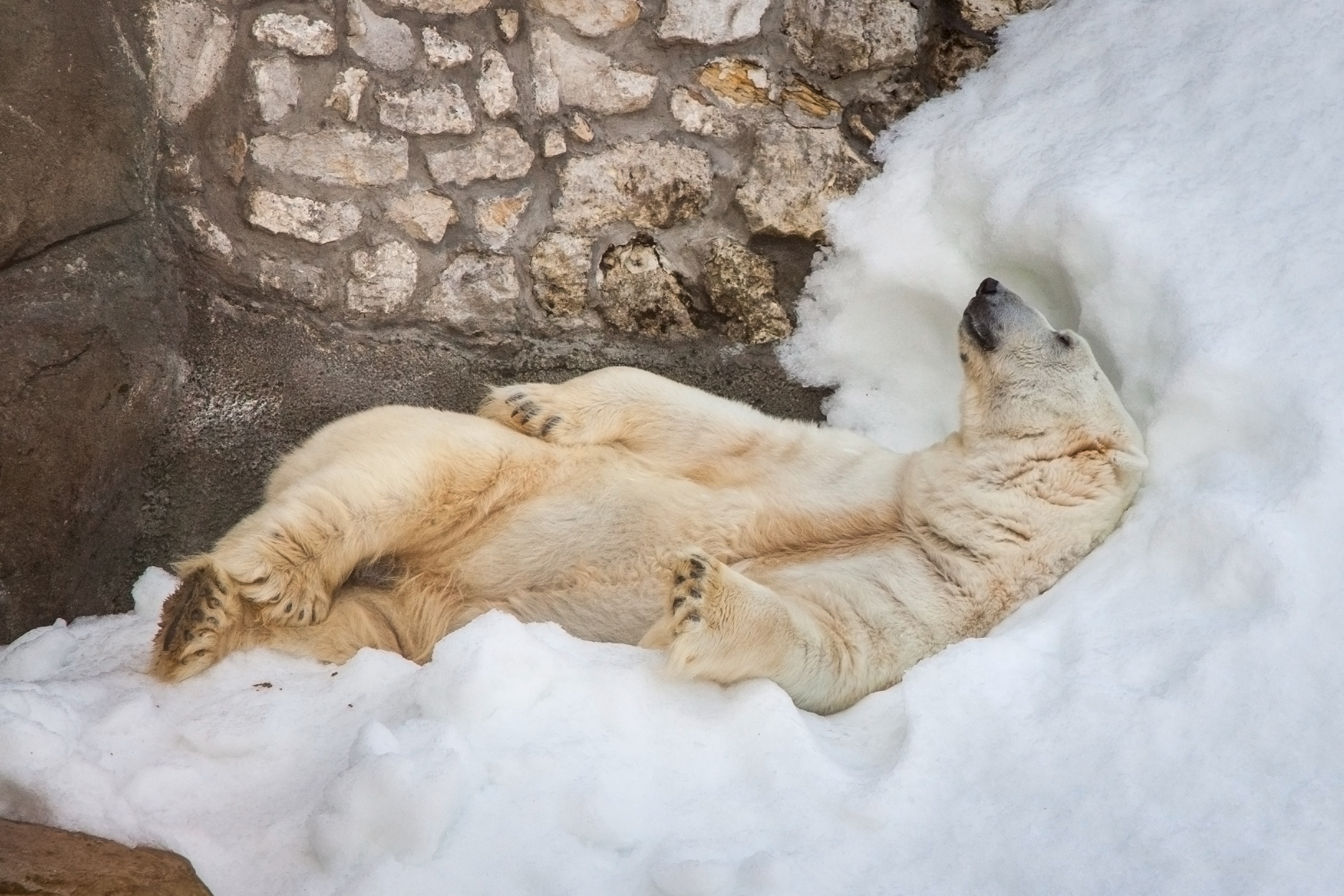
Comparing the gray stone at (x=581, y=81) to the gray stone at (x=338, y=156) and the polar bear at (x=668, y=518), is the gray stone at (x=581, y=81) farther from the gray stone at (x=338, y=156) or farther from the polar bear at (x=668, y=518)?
the polar bear at (x=668, y=518)

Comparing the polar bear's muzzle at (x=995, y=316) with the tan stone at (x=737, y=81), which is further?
the tan stone at (x=737, y=81)

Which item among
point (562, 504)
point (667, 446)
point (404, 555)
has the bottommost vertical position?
point (404, 555)

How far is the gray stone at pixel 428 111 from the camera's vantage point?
11.7 ft

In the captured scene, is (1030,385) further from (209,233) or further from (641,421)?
(209,233)

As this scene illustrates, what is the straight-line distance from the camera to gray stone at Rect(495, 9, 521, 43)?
3592 millimetres

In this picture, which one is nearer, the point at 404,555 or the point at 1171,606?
the point at 1171,606

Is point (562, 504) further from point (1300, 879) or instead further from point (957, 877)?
point (1300, 879)

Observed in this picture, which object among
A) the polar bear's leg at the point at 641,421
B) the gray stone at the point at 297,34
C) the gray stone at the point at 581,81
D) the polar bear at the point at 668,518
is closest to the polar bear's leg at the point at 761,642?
the polar bear at the point at 668,518

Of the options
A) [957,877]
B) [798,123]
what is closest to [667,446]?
[798,123]

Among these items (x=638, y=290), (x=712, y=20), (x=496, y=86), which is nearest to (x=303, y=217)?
(x=496, y=86)

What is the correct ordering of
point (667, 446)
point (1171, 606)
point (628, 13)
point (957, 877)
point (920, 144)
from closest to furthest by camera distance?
point (957, 877) → point (1171, 606) → point (667, 446) → point (628, 13) → point (920, 144)

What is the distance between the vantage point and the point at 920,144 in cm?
392

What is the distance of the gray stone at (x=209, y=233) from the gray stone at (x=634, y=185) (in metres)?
1.08

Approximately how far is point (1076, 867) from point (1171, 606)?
2.47 feet
